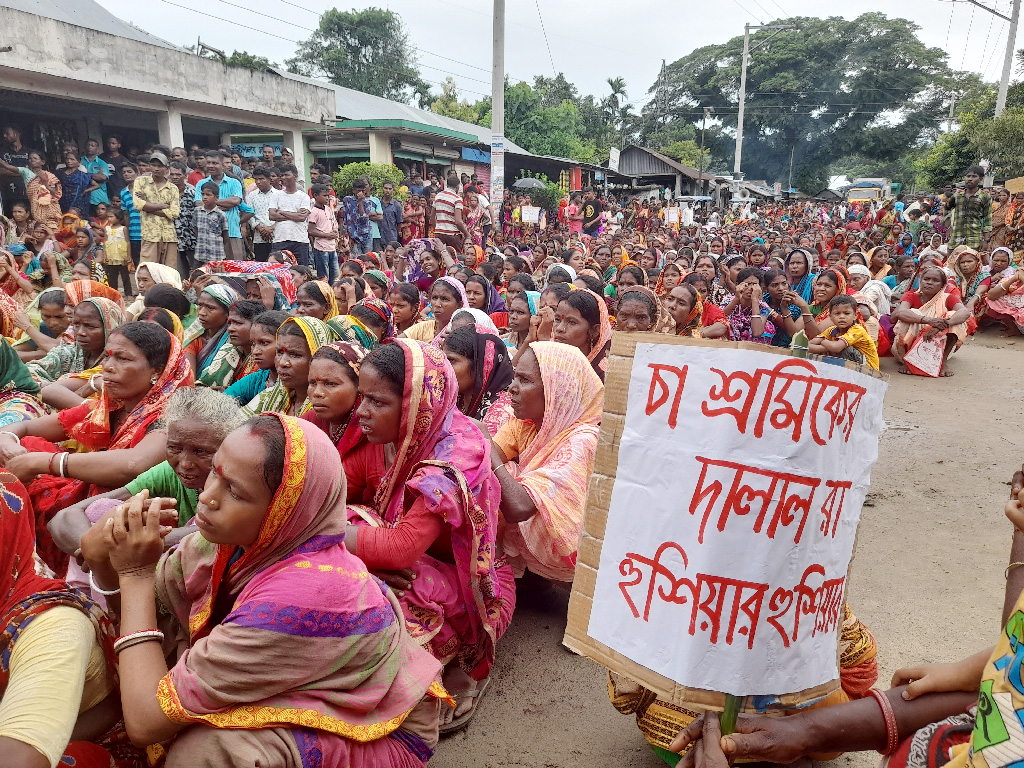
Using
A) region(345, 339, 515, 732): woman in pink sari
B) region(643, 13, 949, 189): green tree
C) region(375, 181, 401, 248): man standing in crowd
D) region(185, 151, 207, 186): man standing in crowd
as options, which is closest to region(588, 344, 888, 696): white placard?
region(345, 339, 515, 732): woman in pink sari

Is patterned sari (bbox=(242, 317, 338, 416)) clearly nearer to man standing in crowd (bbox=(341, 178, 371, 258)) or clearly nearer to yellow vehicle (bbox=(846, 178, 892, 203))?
man standing in crowd (bbox=(341, 178, 371, 258))

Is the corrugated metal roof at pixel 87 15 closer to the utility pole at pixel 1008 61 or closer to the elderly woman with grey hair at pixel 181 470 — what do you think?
the elderly woman with grey hair at pixel 181 470

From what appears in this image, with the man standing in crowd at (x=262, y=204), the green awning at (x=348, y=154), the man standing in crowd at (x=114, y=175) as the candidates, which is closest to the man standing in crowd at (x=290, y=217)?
the man standing in crowd at (x=262, y=204)

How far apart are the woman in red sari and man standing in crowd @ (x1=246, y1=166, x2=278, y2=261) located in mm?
7000

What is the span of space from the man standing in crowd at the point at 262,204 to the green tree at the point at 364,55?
138 feet

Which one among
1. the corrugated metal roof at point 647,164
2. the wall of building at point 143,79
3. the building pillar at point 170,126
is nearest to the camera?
the wall of building at point 143,79

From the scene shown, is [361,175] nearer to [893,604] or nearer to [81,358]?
[81,358]

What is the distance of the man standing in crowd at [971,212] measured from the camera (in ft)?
38.5

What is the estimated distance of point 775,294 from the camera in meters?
7.30

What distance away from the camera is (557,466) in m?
3.17

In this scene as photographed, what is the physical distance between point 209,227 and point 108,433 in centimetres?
701

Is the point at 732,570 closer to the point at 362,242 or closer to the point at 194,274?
the point at 194,274

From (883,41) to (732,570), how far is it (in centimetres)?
6677

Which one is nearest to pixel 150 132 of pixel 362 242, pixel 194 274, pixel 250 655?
pixel 362 242
